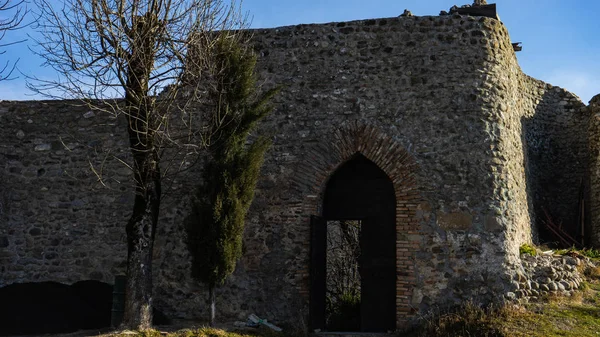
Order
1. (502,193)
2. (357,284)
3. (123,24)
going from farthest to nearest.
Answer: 1. (357,284)
2. (502,193)
3. (123,24)

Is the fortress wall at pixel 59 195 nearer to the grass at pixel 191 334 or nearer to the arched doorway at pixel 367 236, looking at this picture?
the grass at pixel 191 334

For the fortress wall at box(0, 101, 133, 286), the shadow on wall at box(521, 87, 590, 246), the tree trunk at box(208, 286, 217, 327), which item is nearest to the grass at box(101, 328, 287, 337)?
the tree trunk at box(208, 286, 217, 327)

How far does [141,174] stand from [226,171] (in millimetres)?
1233

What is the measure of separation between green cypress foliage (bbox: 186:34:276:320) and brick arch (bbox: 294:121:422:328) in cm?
99

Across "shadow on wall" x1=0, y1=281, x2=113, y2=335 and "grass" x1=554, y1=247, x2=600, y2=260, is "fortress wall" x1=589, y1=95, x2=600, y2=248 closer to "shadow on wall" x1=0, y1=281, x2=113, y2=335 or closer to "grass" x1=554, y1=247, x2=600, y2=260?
"grass" x1=554, y1=247, x2=600, y2=260

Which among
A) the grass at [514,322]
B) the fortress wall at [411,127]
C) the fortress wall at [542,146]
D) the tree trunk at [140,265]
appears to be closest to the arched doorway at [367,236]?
the fortress wall at [411,127]

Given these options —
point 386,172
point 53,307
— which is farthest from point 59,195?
point 386,172

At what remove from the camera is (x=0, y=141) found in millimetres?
12453

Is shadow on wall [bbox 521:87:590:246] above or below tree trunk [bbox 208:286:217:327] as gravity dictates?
above

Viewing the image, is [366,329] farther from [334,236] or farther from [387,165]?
[334,236]

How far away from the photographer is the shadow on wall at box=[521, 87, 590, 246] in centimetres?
1327

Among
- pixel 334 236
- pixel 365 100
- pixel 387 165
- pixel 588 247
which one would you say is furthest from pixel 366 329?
pixel 334 236

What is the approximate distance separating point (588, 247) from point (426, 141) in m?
4.71

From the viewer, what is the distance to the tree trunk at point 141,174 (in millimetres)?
9469
